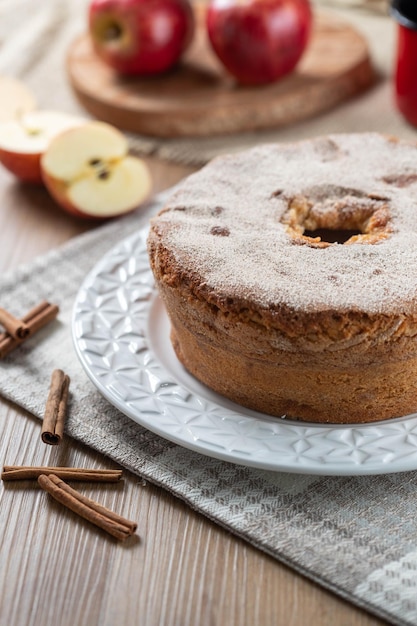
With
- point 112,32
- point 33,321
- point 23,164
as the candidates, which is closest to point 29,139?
point 23,164

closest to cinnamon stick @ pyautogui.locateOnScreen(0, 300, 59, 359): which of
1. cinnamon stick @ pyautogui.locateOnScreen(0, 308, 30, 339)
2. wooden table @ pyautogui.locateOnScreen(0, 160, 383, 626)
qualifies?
cinnamon stick @ pyautogui.locateOnScreen(0, 308, 30, 339)

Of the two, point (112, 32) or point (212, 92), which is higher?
point (112, 32)

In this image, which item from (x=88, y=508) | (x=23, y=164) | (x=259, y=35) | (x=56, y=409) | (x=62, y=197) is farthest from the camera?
(x=259, y=35)

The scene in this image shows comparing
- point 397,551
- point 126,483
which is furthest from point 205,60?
point 397,551

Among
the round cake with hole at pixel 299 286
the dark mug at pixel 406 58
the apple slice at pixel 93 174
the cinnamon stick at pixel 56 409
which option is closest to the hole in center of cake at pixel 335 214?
the round cake with hole at pixel 299 286

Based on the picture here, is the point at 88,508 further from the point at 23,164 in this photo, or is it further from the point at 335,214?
the point at 23,164

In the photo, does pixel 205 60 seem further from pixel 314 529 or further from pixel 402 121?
pixel 314 529

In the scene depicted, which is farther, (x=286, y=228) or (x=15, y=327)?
(x=15, y=327)
